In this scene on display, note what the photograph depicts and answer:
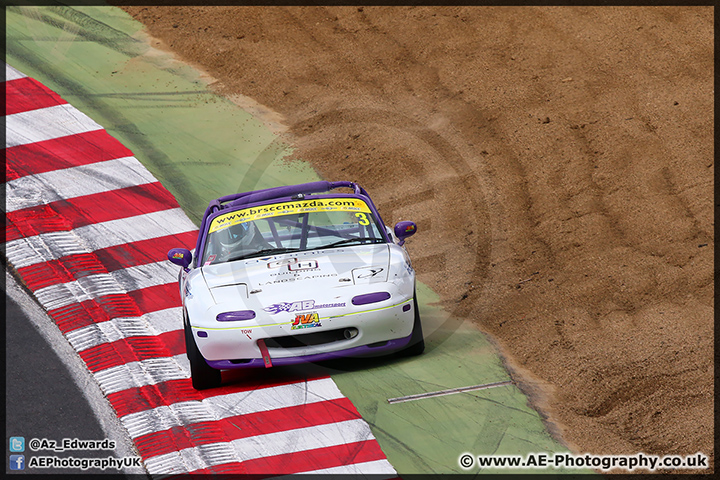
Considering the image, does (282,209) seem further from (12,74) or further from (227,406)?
(12,74)

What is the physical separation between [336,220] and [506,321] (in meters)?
2.06

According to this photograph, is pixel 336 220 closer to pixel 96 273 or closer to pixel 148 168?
pixel 96 273

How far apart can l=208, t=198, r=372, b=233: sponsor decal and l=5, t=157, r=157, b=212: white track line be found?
4.14 metres

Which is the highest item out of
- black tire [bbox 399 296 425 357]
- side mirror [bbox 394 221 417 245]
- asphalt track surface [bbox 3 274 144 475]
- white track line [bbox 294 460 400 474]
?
side mirror [bbox 394 221 417 245]

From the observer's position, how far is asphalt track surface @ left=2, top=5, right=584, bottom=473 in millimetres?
6809

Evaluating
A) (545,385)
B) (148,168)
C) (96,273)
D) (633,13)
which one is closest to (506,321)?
(545,385)

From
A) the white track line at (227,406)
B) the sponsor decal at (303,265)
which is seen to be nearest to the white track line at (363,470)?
the white track line at (227,406)

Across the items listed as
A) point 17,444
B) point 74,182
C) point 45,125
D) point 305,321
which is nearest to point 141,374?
point 17,444

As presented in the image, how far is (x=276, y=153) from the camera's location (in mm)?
12992

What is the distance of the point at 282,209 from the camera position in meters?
8.52

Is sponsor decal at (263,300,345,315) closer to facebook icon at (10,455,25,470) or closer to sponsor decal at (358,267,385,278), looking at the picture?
sponsor decal at (358,267,385,278)

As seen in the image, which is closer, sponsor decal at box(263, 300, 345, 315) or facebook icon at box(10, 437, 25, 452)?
facebook icon at box(10, 437, 25, 452)

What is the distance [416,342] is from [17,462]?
3.57 meters

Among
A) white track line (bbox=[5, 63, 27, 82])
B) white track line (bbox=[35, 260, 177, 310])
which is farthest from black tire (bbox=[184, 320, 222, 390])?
white track line (bbox=[5, 63, 27, 82])
